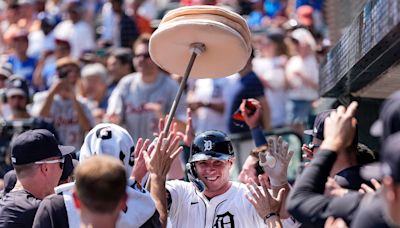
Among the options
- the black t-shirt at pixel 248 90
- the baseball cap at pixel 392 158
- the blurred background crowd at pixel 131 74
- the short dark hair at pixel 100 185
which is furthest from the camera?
the black t-shirt at pixel 248 90

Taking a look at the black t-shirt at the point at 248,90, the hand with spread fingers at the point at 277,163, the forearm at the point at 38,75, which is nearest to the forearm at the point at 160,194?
the hand with spread fingers at the point at 277,163

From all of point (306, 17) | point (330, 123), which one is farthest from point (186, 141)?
point (306, 17)

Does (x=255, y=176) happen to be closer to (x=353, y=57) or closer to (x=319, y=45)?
(x=353, y=57)

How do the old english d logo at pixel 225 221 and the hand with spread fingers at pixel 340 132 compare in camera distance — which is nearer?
the hand with spread fingers at pixel 340 132

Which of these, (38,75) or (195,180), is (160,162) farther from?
(38,75)

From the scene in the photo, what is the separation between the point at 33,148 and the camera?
593cm

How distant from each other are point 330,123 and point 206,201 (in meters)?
1.98

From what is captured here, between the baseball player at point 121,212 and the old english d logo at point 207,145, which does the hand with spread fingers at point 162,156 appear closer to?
the baseball player at point 121,212

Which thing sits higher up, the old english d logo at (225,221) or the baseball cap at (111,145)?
the baseball cap at (111,145)

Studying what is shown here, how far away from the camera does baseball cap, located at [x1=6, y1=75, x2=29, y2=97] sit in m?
11.3

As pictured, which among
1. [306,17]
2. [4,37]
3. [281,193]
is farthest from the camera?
[4,37]

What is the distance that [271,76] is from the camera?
12555mm

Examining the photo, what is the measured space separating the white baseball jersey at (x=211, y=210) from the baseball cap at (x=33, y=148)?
2.38ft

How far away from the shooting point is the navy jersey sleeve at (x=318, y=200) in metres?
4.26
